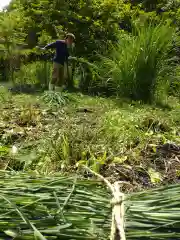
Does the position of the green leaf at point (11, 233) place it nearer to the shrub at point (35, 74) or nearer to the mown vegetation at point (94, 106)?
the mown vegetation at point (94, 106)

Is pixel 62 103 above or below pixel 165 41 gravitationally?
below

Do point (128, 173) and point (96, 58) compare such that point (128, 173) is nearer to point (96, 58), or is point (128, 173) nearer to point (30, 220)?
point (30, 220)

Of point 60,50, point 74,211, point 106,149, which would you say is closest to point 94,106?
point 60,50

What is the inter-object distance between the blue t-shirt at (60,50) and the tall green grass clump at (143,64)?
159cm

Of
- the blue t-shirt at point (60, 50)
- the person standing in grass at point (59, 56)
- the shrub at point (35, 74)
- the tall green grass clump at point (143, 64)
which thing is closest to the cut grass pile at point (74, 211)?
the tall green grass clump at point (143, 64)

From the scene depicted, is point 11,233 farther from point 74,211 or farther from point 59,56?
point 59,56

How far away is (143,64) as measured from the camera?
6512 millimetres

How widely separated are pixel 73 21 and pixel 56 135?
6552mm

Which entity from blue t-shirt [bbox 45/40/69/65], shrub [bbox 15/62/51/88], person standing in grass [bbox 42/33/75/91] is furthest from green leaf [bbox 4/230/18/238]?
shrub [bbox 15/62/51/88]

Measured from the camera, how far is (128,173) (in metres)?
2.77

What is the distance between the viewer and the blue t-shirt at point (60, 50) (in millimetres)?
8125

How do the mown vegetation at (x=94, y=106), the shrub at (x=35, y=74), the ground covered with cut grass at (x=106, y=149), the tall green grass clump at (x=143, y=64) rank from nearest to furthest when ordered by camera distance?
the mown vegetation at (x=94, y=106)
the ground covered with cut grass at (x=106, y=149)
the tall green grass clump at (x=143, y=64)
the shrub at (x=35, y=74)

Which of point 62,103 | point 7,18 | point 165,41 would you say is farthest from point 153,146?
point 7,18

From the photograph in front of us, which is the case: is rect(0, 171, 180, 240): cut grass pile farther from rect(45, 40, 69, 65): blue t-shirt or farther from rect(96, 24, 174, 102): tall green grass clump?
rect(45, 40, 69, 65): blue t-shirt
